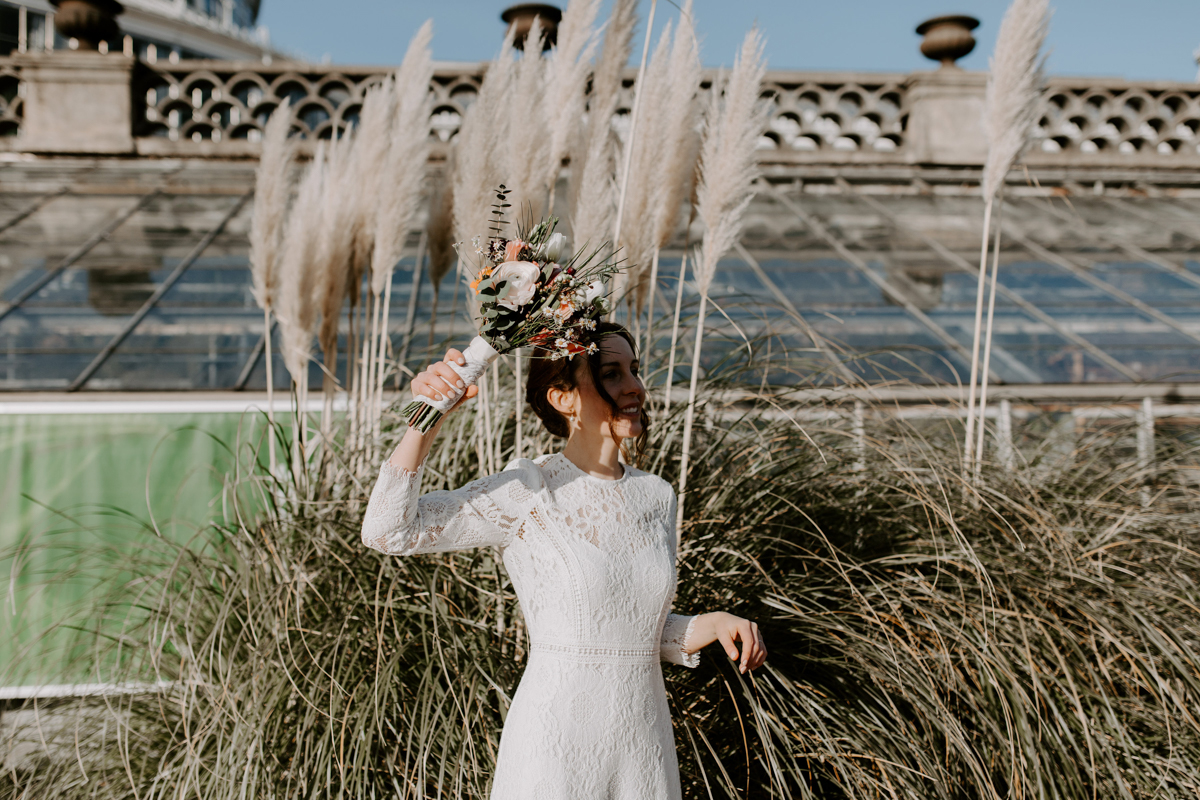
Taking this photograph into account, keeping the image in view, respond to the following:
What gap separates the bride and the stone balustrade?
19.2 ft

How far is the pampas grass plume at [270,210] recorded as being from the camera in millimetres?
3242

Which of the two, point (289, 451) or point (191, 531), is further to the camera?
point (191, 531)

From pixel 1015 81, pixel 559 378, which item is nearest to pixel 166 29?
pixel 1015 81

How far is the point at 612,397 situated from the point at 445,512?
0.43 m

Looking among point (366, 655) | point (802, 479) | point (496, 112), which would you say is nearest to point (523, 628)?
point (366, 655)

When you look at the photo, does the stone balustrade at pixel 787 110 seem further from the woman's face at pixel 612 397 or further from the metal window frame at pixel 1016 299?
the woman's face at pixel 612 397

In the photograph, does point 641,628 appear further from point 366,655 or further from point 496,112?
point 496,112

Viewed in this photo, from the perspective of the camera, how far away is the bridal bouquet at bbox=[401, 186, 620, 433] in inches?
64.4

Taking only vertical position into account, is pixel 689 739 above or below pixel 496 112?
below

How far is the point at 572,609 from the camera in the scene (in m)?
1.74

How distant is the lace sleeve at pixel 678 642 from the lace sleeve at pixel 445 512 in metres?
0.43

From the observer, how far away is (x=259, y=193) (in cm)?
324

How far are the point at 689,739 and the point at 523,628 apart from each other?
1.90 feet

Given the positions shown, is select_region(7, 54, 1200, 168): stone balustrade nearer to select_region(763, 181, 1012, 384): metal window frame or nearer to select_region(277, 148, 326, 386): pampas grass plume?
select_region(763, 181, 1012, 384): metal window frame
